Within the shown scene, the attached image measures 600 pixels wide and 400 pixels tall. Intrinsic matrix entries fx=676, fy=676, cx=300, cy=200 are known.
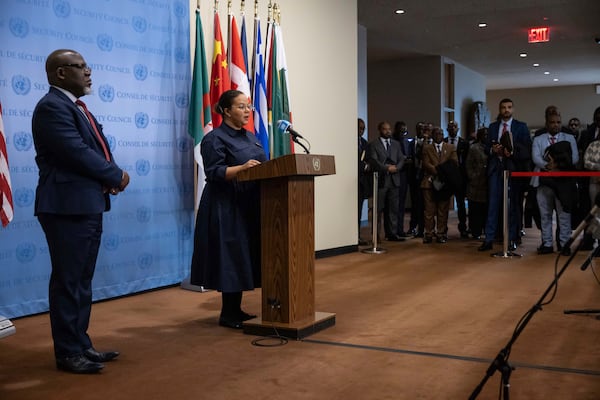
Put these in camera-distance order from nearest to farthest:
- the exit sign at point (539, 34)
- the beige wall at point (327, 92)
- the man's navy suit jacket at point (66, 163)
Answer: the man's navy suit jacket at point (66, 163)
the beige wall at point (327, 92)
the exit sign at point (539, 34)

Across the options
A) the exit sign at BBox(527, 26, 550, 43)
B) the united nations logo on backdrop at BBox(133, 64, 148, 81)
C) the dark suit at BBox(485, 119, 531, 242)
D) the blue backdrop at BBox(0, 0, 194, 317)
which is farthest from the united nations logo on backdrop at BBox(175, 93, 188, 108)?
the exit sign at BBox(527, 26, 550, 43)

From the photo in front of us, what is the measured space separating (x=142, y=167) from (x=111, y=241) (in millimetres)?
635

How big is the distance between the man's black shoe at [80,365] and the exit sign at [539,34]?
11.2m

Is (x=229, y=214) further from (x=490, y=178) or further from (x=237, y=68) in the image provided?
(x=490, y=178)

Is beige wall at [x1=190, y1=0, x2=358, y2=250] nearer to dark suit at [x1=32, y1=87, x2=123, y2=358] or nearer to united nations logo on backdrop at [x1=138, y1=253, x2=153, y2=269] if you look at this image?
united nations logo on backdrop at [x1=138, y1=253, x2=153, y2=269]

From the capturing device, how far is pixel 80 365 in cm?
306

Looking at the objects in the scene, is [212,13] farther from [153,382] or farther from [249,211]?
[153,382]

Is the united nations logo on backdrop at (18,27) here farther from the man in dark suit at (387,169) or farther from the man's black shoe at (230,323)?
the man in dark suit at (387,169)

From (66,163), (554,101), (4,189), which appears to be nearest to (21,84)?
(4,189)

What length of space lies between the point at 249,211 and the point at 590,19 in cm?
981

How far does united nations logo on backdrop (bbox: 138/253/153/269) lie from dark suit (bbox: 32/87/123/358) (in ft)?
7.20

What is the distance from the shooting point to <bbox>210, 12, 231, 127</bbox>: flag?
5617 mm

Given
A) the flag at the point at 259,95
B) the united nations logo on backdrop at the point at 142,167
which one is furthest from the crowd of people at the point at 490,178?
the united nations logo on backdrop at the point at 142,167

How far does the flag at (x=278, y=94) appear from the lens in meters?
6.09
